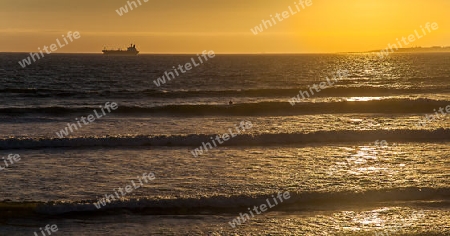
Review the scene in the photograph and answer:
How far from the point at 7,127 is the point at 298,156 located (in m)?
14.6

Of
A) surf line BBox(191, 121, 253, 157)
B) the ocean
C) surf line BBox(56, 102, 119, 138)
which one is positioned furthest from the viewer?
surf line BBox(56, 102, 119, 138)

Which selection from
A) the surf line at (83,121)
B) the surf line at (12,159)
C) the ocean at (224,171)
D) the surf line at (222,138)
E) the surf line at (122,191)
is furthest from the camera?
the surf line at (83,121)

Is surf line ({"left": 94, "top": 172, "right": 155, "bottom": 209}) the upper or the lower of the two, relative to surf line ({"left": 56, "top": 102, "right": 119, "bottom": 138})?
lower

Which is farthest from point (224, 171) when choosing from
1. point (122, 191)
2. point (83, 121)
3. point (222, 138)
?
point (83, 121)

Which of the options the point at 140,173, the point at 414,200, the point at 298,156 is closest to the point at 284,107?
the point at 298,156

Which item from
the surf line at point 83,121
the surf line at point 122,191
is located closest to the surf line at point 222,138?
the surf line at point 122,191

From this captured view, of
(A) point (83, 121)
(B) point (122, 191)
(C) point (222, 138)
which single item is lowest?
(C) point (222, 138)

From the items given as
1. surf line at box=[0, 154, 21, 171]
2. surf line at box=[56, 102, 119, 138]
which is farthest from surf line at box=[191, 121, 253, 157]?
surf line at box=[56, 102, 119, 138]

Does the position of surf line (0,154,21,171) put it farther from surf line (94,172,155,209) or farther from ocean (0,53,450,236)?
surf line (94,172,155,209)

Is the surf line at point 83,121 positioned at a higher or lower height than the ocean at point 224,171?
higher

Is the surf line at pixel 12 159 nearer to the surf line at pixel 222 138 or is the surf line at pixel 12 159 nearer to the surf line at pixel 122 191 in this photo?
the surf line at pixel 122 191

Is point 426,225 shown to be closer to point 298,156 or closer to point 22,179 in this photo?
point 298,156

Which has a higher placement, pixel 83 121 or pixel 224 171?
pixel 83 121

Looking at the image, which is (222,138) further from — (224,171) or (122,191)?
(122,191)
